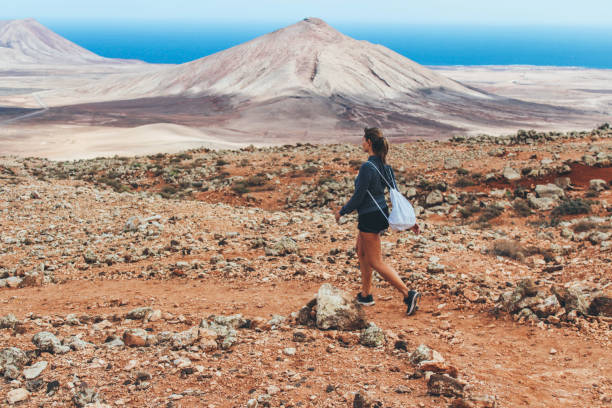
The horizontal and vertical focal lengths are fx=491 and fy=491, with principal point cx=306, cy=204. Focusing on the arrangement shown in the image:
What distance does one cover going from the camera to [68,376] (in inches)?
139

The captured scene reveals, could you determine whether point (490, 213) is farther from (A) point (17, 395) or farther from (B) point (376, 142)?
(A) point (17, 395)

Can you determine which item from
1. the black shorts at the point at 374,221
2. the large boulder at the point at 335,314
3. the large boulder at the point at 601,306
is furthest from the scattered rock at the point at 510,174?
the large boulder at the point at 335,314

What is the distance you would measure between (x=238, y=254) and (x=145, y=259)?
4.49ft

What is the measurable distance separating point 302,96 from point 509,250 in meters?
59.3

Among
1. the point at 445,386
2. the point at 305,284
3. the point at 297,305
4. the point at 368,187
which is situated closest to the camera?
the point at 445,386

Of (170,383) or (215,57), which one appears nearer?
(170,383)

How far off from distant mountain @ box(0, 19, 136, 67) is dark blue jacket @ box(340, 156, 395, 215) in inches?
5831

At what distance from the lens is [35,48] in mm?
148000

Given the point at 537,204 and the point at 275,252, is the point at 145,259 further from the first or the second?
the point at 537,204

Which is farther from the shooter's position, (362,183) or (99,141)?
(99,141)

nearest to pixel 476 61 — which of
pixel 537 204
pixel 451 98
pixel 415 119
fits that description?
pixel 451 98

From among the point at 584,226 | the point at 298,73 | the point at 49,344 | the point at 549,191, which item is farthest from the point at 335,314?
the point at 298,73

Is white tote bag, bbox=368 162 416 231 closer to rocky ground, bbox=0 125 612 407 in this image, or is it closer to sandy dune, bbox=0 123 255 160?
rocky ground, bbox=0 125 612 407

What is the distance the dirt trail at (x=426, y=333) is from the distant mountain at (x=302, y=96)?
43.9m
